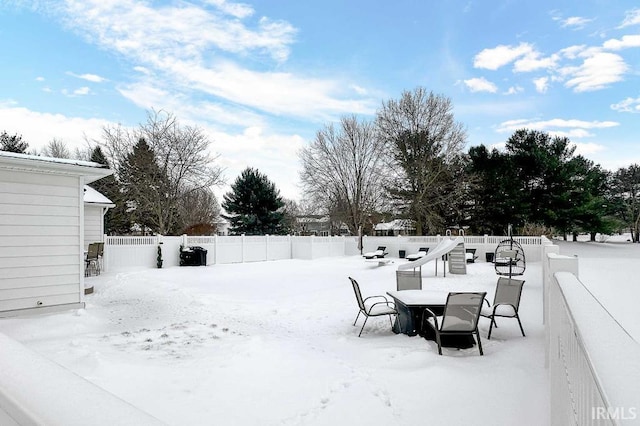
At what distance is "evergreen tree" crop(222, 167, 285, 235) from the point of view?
2931 centimetres

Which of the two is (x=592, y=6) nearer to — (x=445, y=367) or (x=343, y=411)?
(x=445, y=367)

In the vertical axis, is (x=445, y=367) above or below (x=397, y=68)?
below

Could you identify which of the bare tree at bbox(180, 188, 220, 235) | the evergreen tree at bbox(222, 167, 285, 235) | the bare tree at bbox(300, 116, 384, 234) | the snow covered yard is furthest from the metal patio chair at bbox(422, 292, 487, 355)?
the evergreen tree at bbox(222, 167, 285, 235)

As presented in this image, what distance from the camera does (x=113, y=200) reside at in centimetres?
2316

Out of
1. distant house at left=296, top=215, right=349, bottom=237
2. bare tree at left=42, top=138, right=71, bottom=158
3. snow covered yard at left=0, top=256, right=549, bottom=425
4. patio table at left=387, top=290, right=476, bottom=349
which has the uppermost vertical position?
bare tree at left=42, top=138, right=71, bottom=158

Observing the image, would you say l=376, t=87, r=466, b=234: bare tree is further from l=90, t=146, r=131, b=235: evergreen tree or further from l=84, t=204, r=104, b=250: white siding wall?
l=84, t=204, r=104, b=250: white siding wall

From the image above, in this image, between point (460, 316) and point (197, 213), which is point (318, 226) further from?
point (460, 316)

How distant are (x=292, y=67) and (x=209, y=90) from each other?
4.27 metres

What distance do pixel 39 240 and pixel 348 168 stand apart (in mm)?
21148

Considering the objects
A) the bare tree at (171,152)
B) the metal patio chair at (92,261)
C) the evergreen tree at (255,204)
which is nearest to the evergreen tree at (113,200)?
the bare tree at (171,152)

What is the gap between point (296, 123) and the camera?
26250mm

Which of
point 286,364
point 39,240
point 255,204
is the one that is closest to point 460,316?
point 286,364

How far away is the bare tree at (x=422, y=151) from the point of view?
82.5 feet

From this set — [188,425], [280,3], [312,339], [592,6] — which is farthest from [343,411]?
[592,6]
